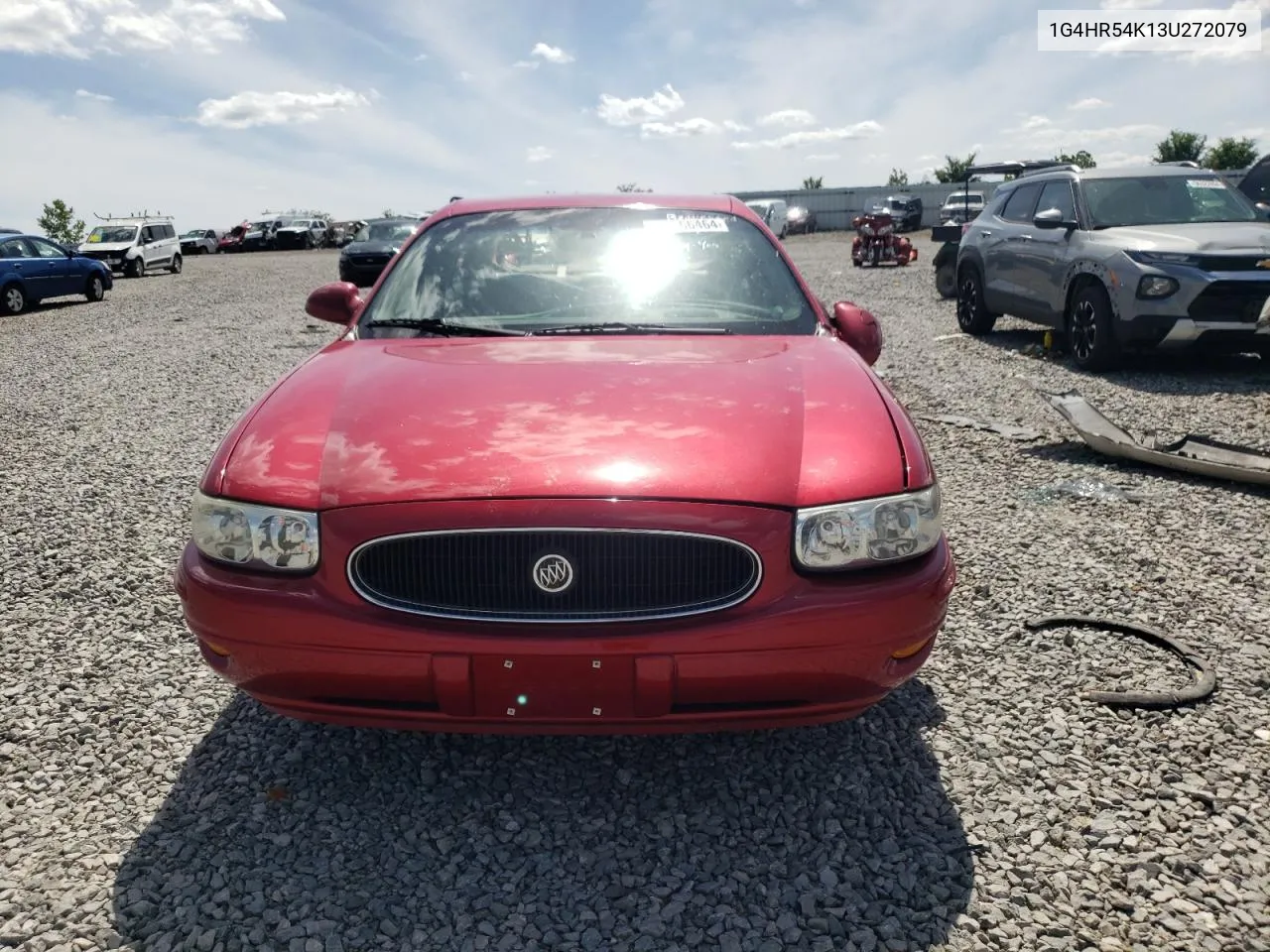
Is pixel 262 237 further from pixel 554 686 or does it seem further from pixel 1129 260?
pixel 554 686

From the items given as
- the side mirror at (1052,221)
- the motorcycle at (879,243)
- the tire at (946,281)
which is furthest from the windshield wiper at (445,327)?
the motorcycle at (879,243)

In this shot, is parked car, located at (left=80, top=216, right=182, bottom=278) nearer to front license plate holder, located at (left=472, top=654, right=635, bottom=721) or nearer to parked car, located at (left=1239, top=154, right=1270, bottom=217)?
parked car, located at (left=1239, top=154, right=1270, bottom=217)

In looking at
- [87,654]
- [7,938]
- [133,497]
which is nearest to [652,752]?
[7,938]

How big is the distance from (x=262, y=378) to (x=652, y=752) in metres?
7.90

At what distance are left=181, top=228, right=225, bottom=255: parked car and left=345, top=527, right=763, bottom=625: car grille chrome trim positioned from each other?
50.4 m

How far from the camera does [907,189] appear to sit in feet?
147

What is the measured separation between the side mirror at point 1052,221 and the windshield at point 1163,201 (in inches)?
9.2

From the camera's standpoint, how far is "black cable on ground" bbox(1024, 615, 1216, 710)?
3027 millimetres

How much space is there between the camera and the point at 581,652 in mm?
2209

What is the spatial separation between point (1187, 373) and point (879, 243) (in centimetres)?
1414

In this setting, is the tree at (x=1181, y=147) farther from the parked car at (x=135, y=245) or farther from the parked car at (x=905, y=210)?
the parked car at (x=135, y=245)

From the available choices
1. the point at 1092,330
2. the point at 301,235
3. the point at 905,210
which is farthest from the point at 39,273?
the point at 905,210

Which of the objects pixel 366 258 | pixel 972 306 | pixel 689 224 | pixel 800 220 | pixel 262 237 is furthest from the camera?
pixel 262 237

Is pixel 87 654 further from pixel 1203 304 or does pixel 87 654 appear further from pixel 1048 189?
pixel 1048 189
